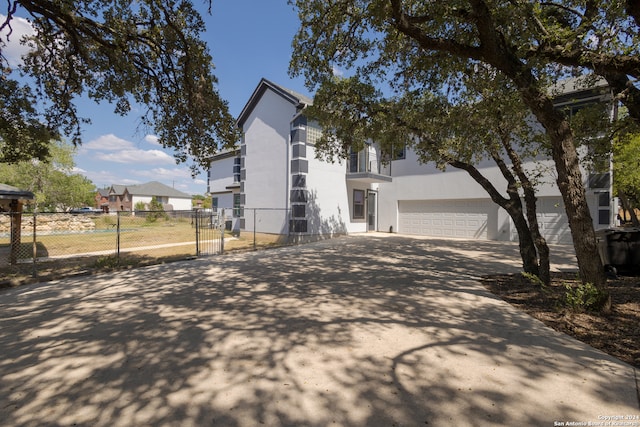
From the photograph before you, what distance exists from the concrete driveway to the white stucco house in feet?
30.9

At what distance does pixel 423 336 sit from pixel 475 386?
45.5 inches

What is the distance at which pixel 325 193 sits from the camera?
17.3m

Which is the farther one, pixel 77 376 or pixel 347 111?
pixel 347 111

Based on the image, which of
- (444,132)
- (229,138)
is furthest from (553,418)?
(229,138)

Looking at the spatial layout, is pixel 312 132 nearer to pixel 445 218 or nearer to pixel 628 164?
pixel 445 218

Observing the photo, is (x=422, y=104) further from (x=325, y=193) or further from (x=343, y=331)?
(x=325, y=193)

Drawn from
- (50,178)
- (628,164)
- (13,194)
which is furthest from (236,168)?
(628,164)

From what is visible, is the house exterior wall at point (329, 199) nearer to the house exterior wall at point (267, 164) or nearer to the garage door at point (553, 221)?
the house exterior wall at point (267, 164)

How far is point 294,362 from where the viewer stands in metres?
3.33

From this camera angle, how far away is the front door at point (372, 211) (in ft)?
68.2

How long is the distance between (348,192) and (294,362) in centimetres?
1602

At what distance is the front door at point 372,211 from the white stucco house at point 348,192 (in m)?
0.07

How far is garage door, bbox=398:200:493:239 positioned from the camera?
1700cm

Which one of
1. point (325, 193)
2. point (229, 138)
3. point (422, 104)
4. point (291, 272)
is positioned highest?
point (422, 104)
